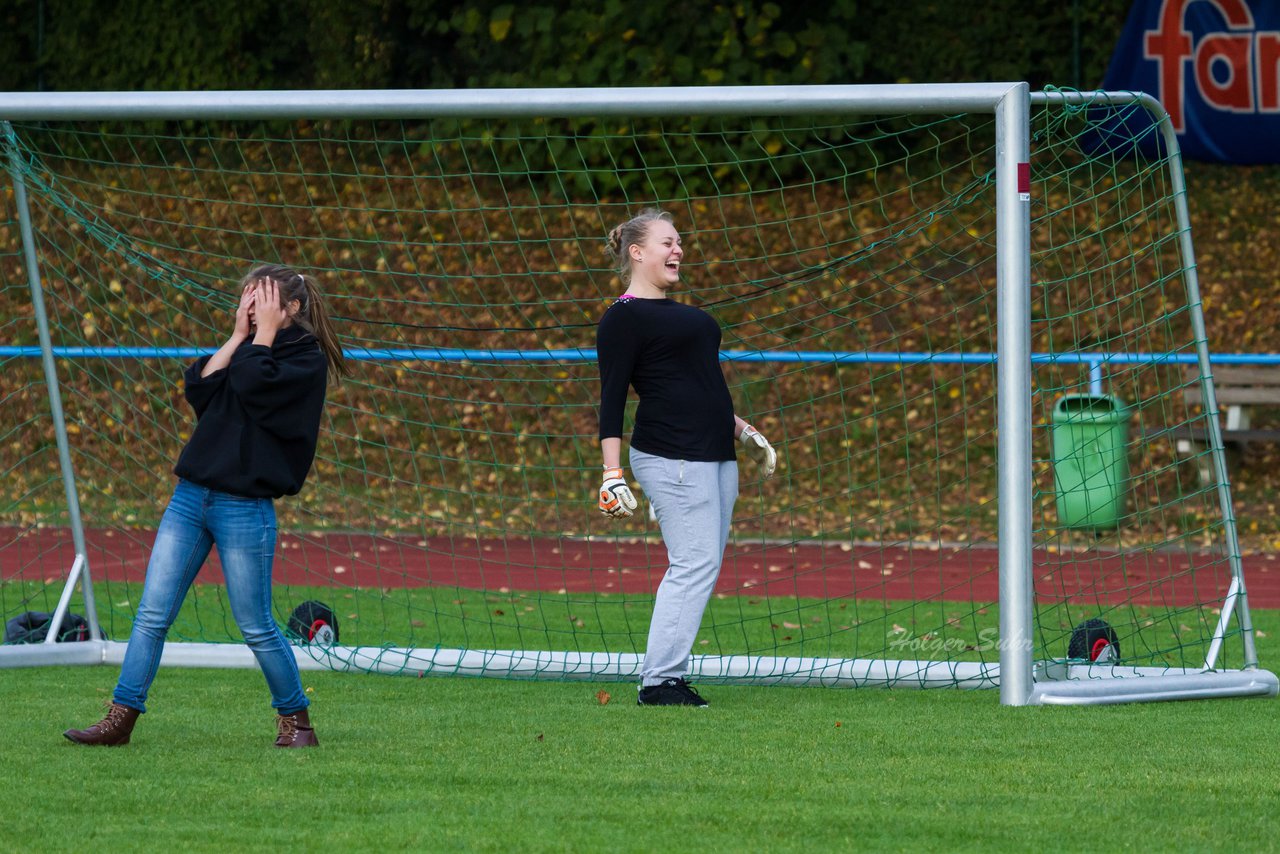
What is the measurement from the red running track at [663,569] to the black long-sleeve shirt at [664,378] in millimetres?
3598

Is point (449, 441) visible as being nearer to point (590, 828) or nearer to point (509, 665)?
point (509, 665)

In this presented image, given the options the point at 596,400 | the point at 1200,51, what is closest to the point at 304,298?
the point at 596,400

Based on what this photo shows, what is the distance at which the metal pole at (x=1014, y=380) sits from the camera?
6336 mm

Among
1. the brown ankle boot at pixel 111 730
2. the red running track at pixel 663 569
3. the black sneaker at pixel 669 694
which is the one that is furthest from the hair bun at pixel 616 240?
the red running track at pixel 663 569

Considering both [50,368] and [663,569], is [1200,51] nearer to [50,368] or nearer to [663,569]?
[663,569]

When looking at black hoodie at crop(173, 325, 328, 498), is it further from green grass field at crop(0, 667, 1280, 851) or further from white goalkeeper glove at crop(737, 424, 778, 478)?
white goalkeeper glove at crop(737, 424, 778, 478)

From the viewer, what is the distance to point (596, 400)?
561 inches

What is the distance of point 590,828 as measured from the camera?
4.44m

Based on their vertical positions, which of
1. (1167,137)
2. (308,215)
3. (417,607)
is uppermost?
(308,215)

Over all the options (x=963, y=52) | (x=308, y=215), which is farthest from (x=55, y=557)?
(x=963, y=52)

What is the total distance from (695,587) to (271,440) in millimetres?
1668

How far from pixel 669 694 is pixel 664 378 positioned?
3.65 feet

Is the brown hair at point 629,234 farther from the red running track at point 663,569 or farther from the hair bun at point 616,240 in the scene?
the red running track at point 663,569

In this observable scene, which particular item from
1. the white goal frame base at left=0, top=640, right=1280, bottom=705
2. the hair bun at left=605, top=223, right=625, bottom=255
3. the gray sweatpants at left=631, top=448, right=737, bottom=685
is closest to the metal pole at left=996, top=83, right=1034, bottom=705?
the white goal frame base at left=0, top=640, right=1280, bottom=705
